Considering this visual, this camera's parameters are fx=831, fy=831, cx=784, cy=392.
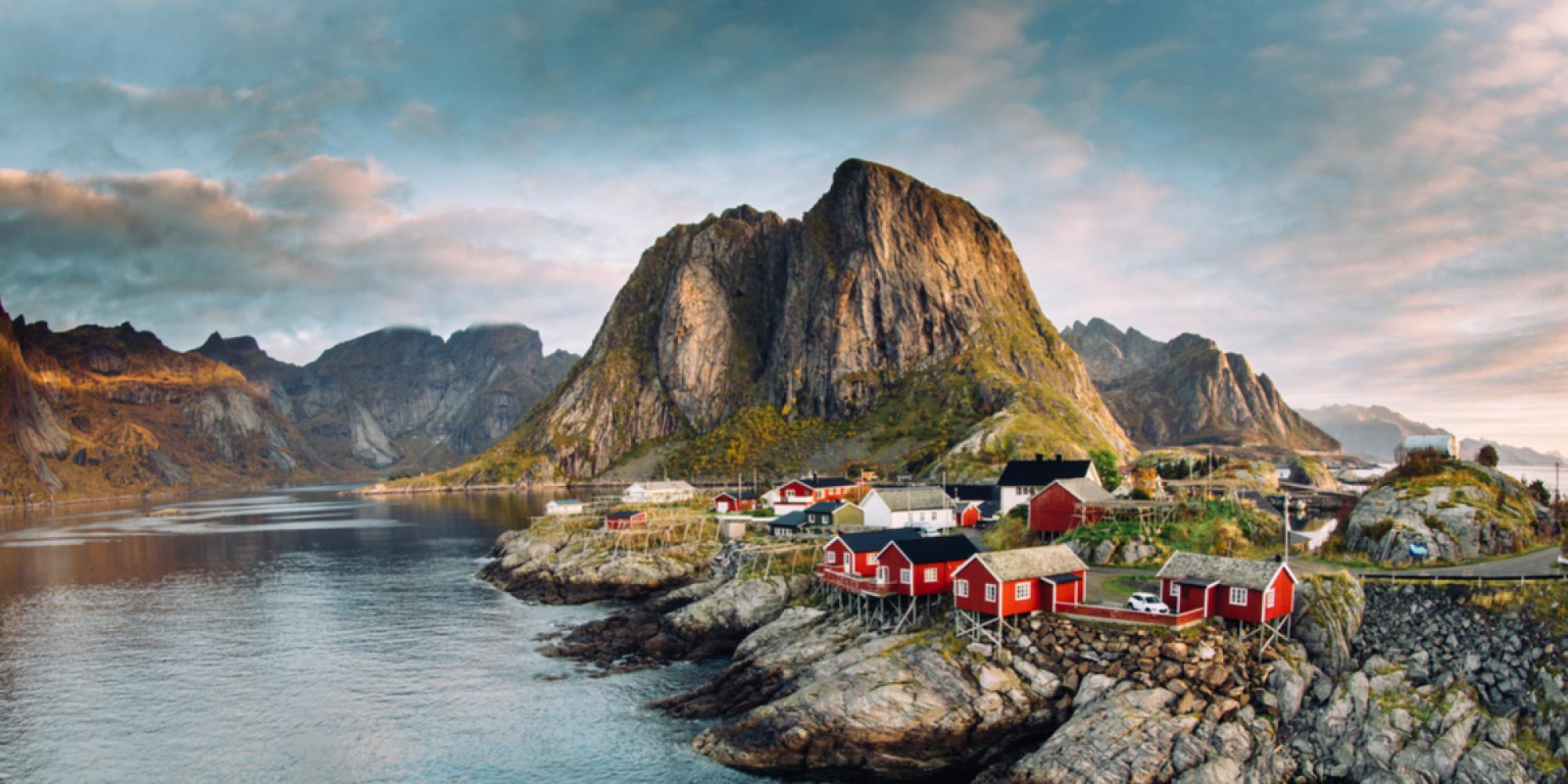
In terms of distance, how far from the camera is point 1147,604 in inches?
1764

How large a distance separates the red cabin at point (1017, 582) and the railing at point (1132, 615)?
1087 millimetres

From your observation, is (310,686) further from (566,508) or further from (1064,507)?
(566,508)

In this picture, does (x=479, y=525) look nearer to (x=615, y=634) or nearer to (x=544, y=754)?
(x=615, y=634)

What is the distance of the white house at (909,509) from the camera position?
84.8 meters

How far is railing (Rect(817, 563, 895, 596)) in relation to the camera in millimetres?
53125

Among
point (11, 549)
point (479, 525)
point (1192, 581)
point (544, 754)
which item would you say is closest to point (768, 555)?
point (544, 754)

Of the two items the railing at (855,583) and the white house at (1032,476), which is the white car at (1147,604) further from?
the white house at (1032,476)

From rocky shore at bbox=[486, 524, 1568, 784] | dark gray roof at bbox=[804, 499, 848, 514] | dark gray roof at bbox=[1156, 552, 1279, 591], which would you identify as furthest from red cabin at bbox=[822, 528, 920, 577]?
dark gray roof at bbox=[804, 499, 848, 514]

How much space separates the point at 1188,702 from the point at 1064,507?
3002 cm

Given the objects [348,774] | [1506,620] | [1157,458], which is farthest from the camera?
[1157,458]

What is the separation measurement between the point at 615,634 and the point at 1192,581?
42.9 m

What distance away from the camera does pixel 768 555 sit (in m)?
76.3

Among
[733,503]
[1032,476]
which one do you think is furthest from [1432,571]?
[733,503]

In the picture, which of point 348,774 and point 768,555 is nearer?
point 348,774
